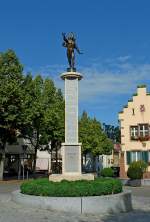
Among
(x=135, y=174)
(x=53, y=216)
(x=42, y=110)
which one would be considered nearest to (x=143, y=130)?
(x=135, y=174)

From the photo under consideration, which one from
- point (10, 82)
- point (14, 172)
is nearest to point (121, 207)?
point (10, 82)

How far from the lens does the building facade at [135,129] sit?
40.6 meters

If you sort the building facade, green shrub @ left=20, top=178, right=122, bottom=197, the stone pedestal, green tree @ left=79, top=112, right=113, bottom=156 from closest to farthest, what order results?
green shrub @ left=20, top=178, right=122, bottom=197, the stone pedestal, the building facade, green tree @ left=79, top=112, right=113, bottom=156

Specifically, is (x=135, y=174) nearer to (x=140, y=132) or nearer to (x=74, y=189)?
(x=140, y=132)

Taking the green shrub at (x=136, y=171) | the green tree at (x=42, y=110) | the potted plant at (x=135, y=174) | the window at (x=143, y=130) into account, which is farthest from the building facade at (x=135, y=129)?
the green tree at (x=42, y=110)

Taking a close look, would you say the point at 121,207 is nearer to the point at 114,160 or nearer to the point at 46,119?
the point at 46,119

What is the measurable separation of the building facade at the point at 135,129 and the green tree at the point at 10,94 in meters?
11.2

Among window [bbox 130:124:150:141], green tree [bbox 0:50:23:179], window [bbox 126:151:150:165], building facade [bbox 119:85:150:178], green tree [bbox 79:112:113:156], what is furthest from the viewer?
green tree [bbox 79:112:113:156]

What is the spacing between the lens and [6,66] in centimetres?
3838

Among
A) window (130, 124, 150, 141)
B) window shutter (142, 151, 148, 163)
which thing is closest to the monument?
window (130, 124, 150, 141)

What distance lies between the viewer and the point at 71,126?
65.7ft

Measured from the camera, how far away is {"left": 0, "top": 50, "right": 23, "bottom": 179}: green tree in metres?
36.2

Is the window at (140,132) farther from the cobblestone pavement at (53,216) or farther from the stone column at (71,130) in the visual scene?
the cobblestone pavement at (53,216)

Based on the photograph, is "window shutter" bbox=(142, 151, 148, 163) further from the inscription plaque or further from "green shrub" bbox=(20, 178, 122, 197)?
"green shrub" bbox=(20, 178, 122, 197)
